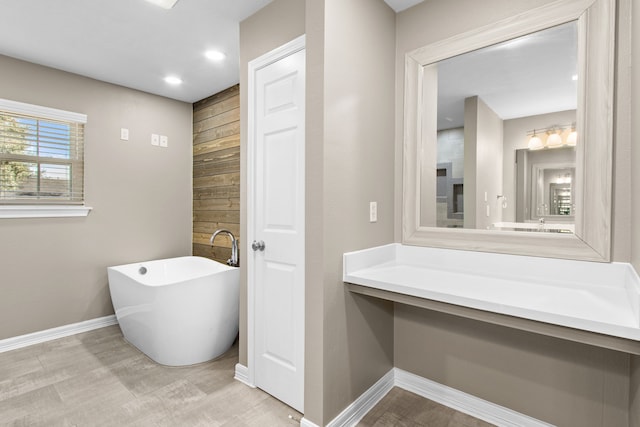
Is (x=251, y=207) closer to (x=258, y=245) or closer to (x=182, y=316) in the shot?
(x=258, y=245)

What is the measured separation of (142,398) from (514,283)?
2281mm

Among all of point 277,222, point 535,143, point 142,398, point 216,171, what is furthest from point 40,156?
point 535,143

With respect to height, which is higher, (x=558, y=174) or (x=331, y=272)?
(x=558, y=174)

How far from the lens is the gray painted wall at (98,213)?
2795 mm

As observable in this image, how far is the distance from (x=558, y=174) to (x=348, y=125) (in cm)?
108

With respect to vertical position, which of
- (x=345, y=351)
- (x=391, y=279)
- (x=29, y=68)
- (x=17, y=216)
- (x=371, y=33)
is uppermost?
(x=29, y=68)

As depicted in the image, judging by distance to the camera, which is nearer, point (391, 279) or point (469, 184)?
point (391, 279)

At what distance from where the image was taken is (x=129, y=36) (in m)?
2.40

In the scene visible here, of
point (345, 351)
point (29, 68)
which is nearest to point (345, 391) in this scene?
point (345, 351)

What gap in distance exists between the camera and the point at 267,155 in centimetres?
208

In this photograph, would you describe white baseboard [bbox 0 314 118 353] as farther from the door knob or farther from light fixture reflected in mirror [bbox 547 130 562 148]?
light fixture reflected in mirror [bbox 547 130 562 148]

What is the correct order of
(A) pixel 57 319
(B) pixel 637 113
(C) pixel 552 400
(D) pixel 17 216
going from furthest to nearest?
(A) pixel 57 319 → (D) pixel 17 216 → (C) pixel 552 400 → (B) pixel 637 113

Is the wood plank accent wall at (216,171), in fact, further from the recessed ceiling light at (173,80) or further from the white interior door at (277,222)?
the white interior door at (277,222)

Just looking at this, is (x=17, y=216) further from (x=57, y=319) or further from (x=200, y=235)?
(x=200, y=235)
